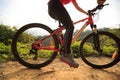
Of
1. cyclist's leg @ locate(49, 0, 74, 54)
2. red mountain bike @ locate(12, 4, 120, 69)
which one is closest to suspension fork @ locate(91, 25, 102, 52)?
red mountain bike @ locate(12, 4, 120, 69)

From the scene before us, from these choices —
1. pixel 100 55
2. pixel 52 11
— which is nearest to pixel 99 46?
pixel 100 55

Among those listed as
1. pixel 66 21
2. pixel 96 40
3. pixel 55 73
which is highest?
pixel 66 21

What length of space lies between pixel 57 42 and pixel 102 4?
1.46 meters

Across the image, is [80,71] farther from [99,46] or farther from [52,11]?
[52,11]

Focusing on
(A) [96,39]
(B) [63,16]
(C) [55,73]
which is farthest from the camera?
(A) [96,39]

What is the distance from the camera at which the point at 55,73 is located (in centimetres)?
508

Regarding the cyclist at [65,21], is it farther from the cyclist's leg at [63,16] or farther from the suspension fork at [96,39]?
the suspension fork at [96,39]

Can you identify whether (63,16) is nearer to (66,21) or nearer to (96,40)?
(66,21)

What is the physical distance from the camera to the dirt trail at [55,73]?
15.8 ft

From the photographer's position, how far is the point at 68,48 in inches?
197

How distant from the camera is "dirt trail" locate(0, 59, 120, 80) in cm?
483

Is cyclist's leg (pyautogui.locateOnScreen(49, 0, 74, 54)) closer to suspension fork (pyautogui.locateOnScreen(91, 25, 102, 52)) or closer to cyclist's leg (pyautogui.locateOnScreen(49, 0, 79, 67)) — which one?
cyclist's leg (pyautogui.locateOnScreen(49, 0, 79, 67))

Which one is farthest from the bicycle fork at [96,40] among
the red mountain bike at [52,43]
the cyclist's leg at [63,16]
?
the cyclist's leg at [63,16]

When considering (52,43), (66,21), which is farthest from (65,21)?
(52,43)
